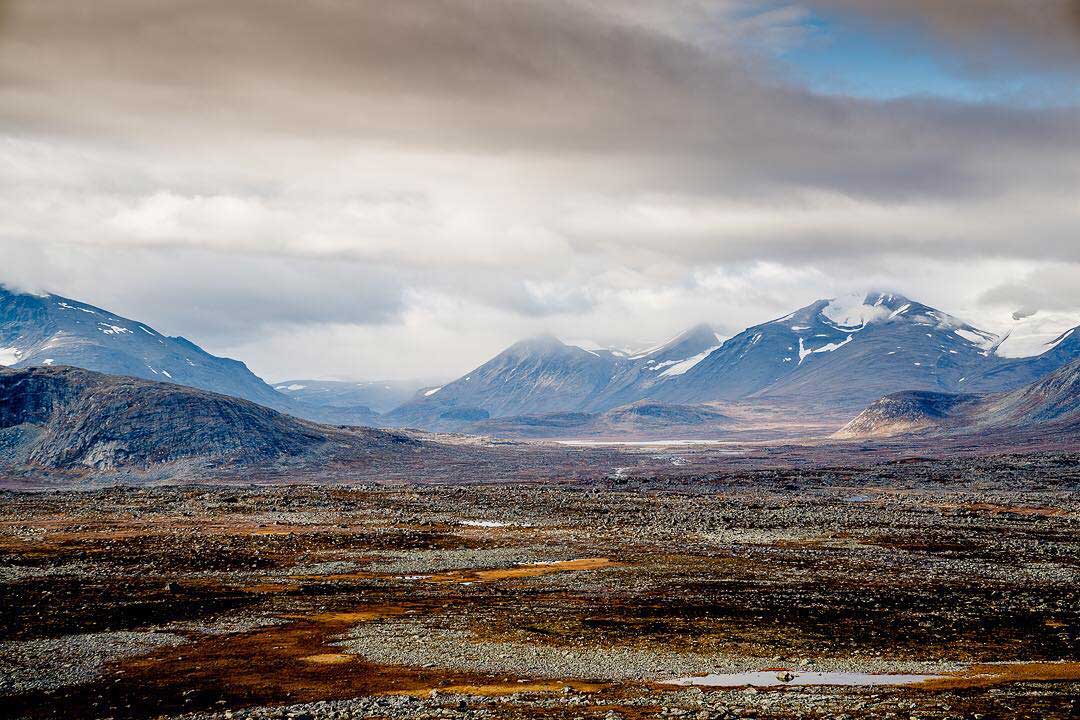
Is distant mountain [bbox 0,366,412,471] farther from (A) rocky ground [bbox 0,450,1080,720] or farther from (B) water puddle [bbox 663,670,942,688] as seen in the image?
(B) water puddle [bbox 663,670,942,688]

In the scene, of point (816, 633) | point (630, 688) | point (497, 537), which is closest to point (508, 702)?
point (630, 688)

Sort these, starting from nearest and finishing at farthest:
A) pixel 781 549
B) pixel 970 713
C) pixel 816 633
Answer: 1. pixel 970 713
2. pixel 816 633
3. pixel 781 549

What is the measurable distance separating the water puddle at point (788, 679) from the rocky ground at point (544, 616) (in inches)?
6.9

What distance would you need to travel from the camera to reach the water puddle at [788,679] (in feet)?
103

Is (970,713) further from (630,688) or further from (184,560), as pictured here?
(184,560)

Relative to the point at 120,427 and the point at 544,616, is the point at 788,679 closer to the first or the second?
the point at 544,616

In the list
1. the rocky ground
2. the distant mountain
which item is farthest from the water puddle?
the distant mountain

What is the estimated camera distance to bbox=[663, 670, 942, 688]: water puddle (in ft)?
103

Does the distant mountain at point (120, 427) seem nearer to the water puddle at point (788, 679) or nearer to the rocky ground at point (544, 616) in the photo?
the rocky ground at point (544, 616)

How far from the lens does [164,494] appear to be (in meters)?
120

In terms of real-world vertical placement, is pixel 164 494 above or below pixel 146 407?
below

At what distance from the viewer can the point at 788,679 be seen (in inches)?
1258

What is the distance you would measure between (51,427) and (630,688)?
172149mm

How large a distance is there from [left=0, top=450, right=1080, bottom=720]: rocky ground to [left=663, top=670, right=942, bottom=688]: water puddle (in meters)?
0.17
